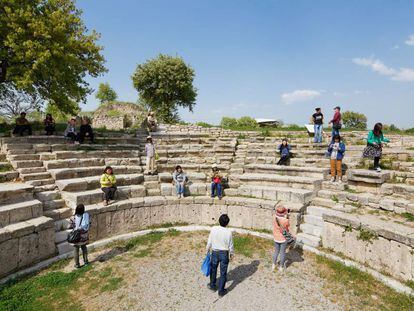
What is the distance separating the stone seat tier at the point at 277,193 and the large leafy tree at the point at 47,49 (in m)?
9.67

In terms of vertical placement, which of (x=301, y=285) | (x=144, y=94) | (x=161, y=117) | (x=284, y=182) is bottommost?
(x=301, y=285)

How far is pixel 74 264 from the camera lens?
6.76 metres

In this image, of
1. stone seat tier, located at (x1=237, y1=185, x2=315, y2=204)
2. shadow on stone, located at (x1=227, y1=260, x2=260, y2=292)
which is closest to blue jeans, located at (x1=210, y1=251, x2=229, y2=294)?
shadow on stone, located at (x1=227, y1=260, x2=260, y2=292)

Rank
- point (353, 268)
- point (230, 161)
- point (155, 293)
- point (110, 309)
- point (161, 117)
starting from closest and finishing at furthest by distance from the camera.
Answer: point (110, 309)
point (155, 293)
point (353, 268)
point (230, 161)
point (161, 117)

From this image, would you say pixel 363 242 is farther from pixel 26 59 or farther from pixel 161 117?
pixel 161 117

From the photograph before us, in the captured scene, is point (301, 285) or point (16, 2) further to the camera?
point (16, 2)

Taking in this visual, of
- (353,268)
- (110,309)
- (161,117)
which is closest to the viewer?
(110,309)

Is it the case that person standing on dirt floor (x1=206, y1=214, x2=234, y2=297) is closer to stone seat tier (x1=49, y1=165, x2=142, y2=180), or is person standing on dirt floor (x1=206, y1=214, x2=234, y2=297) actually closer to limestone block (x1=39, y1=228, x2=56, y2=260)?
limestone block (x1=39, y1=228, x2=56, y2=260)

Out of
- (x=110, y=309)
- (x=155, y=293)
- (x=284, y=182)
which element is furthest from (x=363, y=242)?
(x=110, y=309)

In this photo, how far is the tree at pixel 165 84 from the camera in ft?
103

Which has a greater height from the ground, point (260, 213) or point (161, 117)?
point (161, 117)

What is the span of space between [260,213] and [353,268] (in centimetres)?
322

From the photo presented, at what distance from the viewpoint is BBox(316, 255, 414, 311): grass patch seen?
5.19 metres

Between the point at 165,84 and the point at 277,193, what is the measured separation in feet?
83.2
